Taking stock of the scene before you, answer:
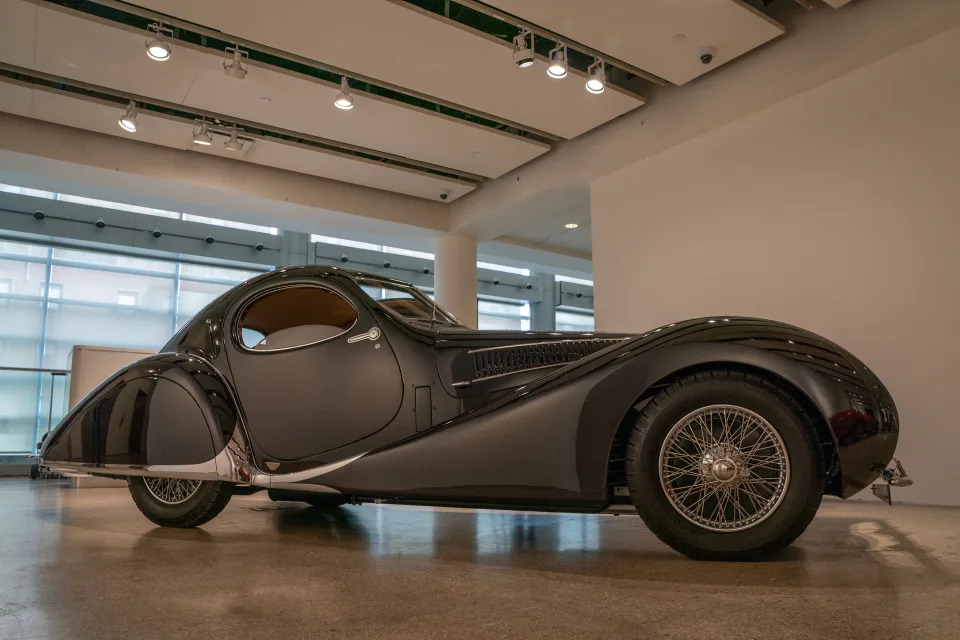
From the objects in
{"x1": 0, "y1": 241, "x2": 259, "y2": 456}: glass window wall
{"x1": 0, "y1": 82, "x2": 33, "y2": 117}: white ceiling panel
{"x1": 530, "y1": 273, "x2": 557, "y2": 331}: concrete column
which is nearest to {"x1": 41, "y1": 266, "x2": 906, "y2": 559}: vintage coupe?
{"x1": 0, "y1": 82, "x2": 33, "y2": 117}: white ceiling panel

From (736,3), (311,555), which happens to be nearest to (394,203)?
(736,3)

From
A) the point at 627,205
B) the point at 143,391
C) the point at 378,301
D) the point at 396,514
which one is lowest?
the point at 396,514

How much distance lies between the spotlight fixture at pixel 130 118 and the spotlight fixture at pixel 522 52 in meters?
4.26

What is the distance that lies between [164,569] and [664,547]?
190cm

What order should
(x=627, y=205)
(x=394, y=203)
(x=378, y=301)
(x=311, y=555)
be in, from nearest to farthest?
(x=311, y=555)
(x=378, y=301)
(x=627, y=205)
(x=394, y=203)

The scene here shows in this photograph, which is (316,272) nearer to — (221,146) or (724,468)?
(724,468)

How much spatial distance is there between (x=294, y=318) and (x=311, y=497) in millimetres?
1187

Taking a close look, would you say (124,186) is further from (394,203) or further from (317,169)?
(394,203)

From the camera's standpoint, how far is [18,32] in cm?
611

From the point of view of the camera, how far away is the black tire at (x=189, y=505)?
3461 millimetres

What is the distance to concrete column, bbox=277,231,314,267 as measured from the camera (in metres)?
12.9

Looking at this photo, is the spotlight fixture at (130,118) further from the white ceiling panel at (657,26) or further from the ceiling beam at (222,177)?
the white ceiling panel at (657,26)

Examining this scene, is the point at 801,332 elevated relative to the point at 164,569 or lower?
elevated

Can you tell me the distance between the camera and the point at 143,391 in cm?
338
